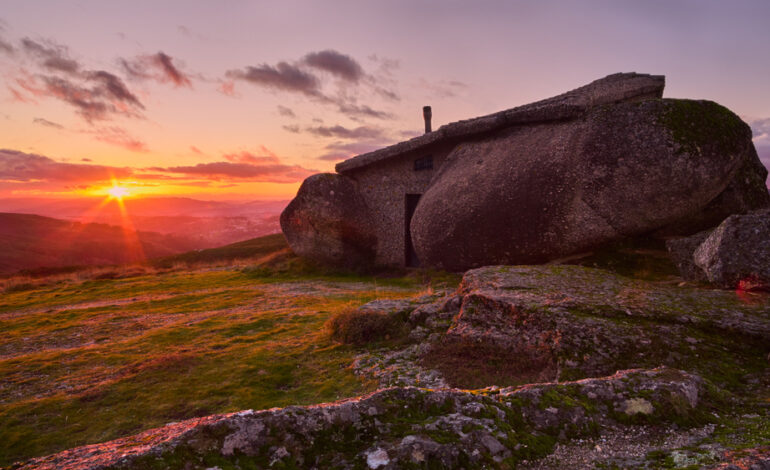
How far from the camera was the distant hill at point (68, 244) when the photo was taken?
6131 centimetres

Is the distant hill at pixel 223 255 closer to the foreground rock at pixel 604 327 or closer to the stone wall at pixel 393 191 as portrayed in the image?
the stone wall at pixel 393 191

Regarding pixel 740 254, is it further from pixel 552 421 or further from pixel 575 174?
pixel 552 421

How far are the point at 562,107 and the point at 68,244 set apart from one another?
8801 cm

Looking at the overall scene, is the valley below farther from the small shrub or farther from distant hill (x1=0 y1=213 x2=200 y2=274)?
distant hill (x1=0 y1=213 x2=200 y2=274)

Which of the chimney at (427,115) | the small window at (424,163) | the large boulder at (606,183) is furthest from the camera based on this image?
the chimney at (427,115)

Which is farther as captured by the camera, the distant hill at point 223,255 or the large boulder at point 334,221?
the distant hill at point 223,255

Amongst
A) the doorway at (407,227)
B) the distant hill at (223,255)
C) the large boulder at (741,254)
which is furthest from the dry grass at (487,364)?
the distant hill at (223,255)

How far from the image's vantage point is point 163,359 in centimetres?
741

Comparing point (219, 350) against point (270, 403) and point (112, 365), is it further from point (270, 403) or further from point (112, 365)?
point (270, 403)

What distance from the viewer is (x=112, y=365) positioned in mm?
7543

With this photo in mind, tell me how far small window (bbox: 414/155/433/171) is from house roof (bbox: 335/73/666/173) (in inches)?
23.0

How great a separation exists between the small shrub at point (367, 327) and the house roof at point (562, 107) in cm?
935

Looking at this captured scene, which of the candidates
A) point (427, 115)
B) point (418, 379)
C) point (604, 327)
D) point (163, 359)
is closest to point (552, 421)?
point (604, 327)

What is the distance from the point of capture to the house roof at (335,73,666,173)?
1270cm
